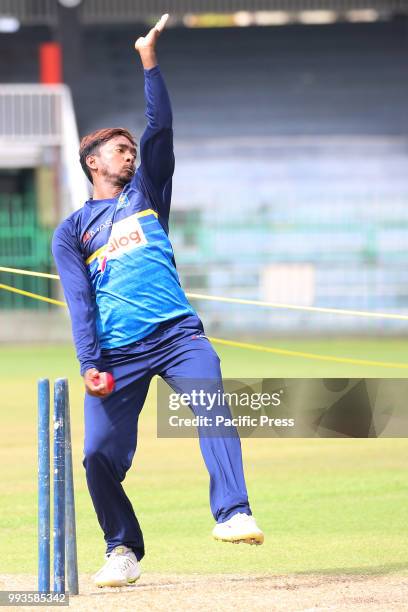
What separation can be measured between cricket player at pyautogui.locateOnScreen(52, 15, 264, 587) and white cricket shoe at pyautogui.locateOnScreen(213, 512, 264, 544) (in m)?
0.32

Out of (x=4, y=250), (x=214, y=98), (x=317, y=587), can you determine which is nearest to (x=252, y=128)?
(x=214, y=98)

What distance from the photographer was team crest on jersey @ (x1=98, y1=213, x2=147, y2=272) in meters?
6.00

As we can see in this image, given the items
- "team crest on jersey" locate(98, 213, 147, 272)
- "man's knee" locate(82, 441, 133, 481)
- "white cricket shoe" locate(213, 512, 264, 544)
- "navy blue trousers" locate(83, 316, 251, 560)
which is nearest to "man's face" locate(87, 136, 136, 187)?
"team crest on jersey" locate(98, 213, 147, 272)

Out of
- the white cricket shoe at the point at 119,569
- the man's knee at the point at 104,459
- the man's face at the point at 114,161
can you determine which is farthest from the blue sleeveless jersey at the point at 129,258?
the white cricket shoe at the point at 119,569

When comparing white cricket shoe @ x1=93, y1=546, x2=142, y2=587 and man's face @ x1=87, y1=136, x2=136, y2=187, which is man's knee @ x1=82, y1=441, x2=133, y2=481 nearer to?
white cricket shoe @ x1=93, y1=546, x2=142, y2=587

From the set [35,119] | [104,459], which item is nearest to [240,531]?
[104,459]

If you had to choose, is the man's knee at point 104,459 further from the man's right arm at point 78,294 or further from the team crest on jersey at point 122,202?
the team crest on jersey at point 122,202

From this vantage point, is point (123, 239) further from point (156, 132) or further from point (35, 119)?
point (35, 119)

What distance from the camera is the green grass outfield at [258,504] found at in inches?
276

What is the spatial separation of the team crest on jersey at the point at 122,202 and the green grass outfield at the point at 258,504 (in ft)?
6.25

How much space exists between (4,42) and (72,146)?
23.8ft

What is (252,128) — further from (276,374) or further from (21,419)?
(21,419)

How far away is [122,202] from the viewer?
6.08 meters

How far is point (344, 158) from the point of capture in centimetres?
2942
